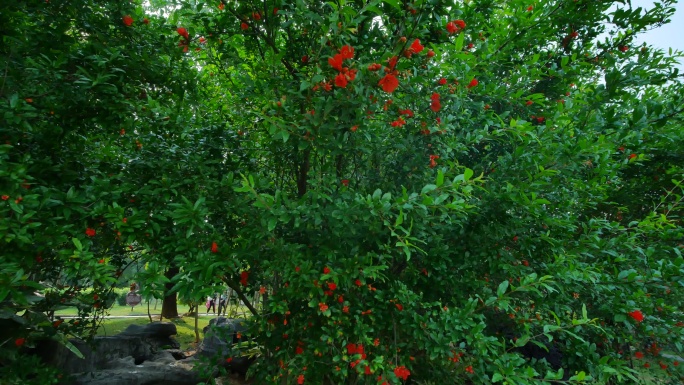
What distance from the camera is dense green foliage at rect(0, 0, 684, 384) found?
6.59 feet

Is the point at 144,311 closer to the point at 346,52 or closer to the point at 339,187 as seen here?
the point at 339,187

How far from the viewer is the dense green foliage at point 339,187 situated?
6.59 feet

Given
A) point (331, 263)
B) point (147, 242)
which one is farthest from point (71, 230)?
point (331, 263)

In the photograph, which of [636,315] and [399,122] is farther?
[636,315]

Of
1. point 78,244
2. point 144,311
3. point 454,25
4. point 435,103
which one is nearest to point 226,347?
point 78,244

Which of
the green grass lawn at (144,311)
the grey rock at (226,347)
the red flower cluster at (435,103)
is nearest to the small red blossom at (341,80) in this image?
the red flower cluster at (435,103)

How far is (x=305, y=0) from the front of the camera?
220 cm

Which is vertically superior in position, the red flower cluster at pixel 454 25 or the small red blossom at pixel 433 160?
the red flower cluster at pixel 454 25

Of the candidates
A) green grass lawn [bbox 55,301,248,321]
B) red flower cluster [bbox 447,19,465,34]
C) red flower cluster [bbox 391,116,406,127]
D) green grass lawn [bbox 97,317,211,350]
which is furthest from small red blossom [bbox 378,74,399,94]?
green grass lawn [bbox 97,317,211,350]

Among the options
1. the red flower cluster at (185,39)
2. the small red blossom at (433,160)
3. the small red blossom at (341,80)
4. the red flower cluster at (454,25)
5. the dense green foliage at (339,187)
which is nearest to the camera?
the small red blossom at (341,80)

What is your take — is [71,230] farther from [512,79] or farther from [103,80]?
[512,79]

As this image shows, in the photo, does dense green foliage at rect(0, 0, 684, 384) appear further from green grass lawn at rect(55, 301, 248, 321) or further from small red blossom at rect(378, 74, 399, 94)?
A: green grass lawn at rect(55, 301, 248, 321)

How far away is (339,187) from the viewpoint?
2.32 m

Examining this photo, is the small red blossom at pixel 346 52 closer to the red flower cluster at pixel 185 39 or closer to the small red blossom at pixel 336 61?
the small red blossom at pixel 336 61
